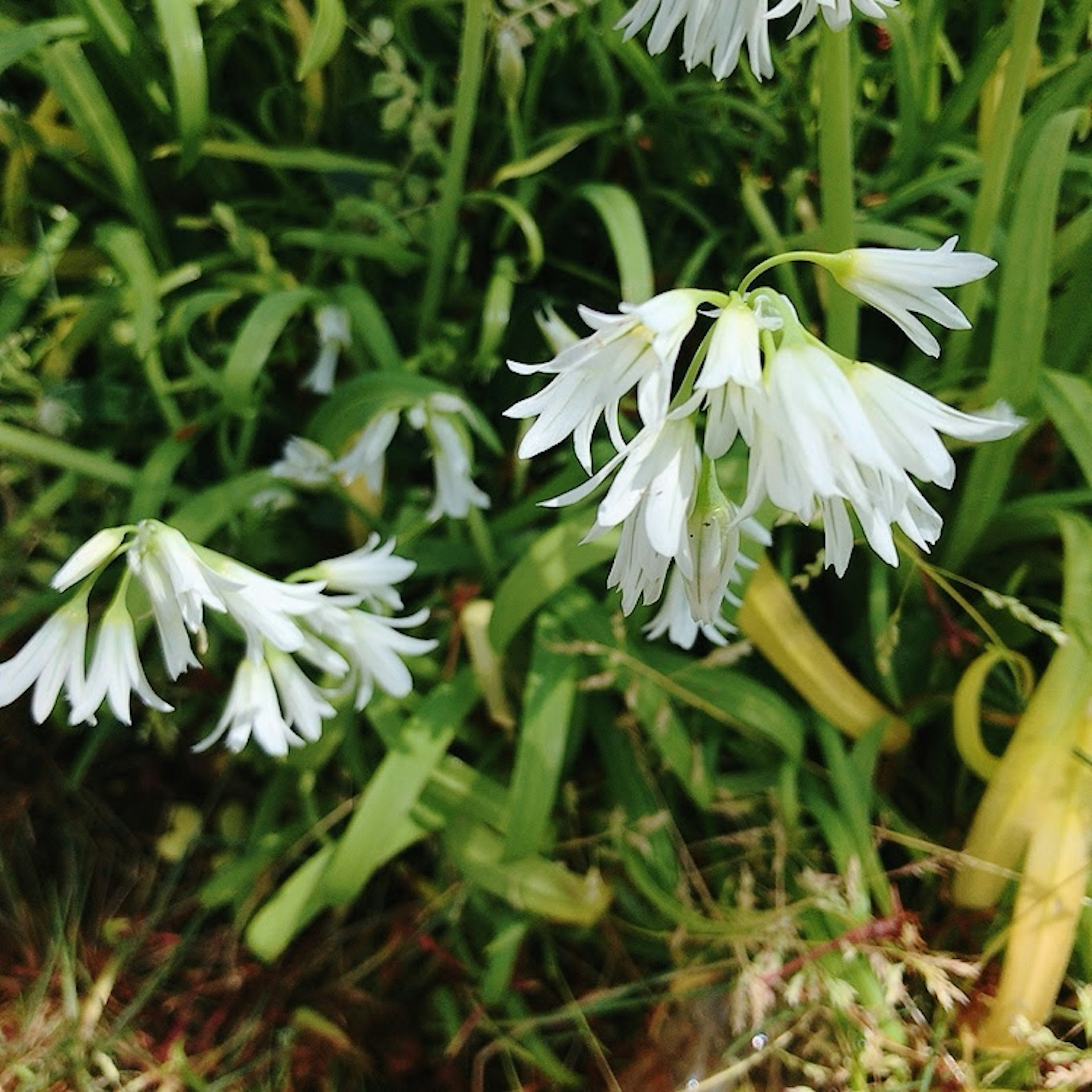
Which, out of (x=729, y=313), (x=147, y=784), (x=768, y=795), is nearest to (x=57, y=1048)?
(x=147, y=784)

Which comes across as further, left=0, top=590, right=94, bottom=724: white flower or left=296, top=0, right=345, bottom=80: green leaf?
left=296, top=0, right=345, bottom=80: green leaf

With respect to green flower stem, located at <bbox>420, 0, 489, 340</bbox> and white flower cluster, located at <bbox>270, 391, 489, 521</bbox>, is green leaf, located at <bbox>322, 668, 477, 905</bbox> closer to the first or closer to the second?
white flower cluster, located at <bbox>270, 391, 489, 521</bbox>

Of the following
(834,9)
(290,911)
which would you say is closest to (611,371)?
(834,9)

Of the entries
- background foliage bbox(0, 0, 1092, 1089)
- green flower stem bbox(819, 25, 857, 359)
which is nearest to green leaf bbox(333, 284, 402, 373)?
background foliage bbox(0, 0, 1092, 1089)

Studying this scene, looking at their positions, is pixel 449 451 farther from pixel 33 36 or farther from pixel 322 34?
pixel 33 36

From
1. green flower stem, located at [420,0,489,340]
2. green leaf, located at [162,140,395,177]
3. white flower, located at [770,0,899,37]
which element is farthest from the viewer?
green leaf, located at [162,140,395,177]

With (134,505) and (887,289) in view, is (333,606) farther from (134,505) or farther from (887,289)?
(887,289)

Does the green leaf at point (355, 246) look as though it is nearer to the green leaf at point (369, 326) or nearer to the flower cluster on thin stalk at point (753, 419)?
the green leaf at point (369, 326)
